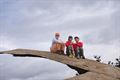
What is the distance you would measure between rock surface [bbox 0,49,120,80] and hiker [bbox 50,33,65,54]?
327 mm

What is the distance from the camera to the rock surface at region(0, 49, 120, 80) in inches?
601

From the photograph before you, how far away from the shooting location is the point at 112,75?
51.5 feet

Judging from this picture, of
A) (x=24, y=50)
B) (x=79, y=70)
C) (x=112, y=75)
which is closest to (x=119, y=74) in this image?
(x=112, y=75)

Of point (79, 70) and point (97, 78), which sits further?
point (79, 70)

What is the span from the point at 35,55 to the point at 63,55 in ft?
4.21

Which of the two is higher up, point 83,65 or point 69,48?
point 69,48

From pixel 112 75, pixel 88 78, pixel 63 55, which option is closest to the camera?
pixel 88 78

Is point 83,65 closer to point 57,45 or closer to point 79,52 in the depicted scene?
point 79,52

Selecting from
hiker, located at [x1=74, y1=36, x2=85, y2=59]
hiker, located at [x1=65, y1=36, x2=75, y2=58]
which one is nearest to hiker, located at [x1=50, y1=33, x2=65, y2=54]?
hiker, located at [x1=65, y1=36, x2=75, y2=58]

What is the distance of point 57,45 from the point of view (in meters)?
17.0

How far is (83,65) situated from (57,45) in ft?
5.41

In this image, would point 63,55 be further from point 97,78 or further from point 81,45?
point 97,78

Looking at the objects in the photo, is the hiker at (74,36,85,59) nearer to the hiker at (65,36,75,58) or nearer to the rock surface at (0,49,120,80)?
the hiker at (65,36,75,58)

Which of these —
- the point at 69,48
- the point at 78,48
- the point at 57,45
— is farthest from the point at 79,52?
the point at 57,45
